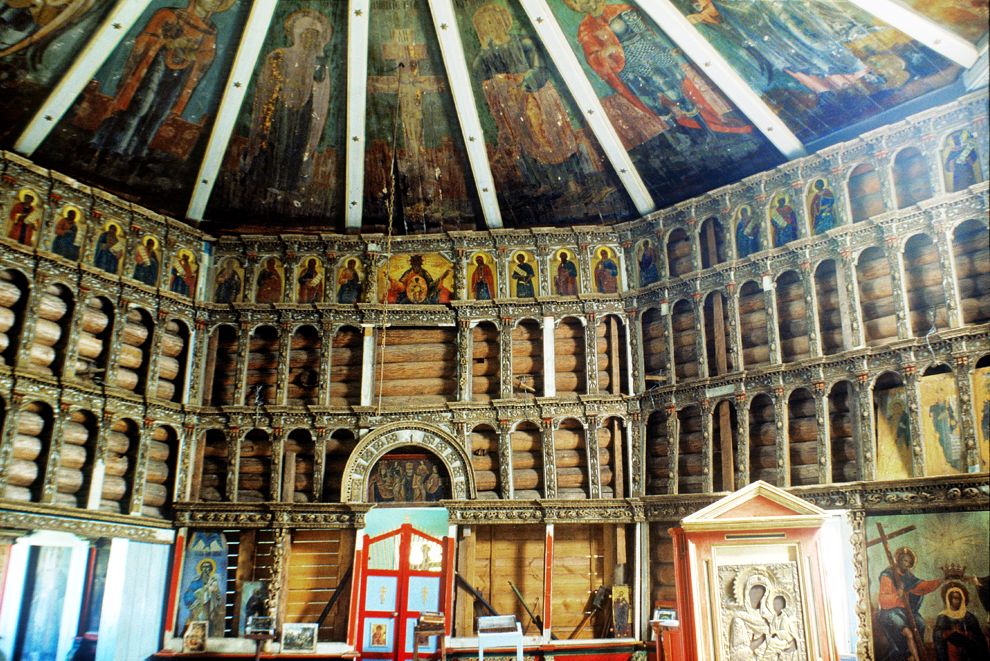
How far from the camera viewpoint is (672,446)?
15523 mm

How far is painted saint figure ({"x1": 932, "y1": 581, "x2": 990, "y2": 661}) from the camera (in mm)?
11367

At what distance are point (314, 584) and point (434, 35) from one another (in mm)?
10293

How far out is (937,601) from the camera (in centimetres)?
1176

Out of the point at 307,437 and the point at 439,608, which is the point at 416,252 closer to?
the point at 307,437

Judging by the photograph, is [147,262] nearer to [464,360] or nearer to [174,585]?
[174,585]

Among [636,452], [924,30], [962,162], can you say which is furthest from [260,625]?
Result: [924,30]

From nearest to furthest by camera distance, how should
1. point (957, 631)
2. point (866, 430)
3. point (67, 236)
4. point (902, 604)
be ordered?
point (957, 631)
point (902, 604)
point (866, 430)
point (67, 236)

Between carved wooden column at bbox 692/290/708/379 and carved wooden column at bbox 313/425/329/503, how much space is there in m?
7.19

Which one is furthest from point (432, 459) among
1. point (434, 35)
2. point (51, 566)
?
point (434, 35)

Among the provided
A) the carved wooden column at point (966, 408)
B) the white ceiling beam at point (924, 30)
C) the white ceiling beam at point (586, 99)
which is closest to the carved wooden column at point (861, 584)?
the carved wooden column at point (966, 408)

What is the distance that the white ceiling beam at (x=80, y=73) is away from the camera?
47.4 ft

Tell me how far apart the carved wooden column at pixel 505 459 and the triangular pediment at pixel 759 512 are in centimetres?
682

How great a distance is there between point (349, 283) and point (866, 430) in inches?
399

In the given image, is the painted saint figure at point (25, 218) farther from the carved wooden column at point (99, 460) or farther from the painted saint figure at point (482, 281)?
the painted saint figure at point (482, 281)
